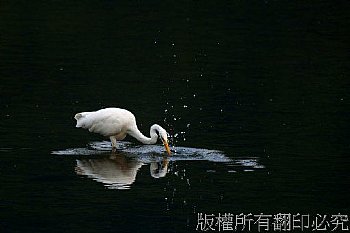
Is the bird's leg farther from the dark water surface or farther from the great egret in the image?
the dark water surface

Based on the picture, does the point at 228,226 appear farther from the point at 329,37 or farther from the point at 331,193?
the point at 329,37

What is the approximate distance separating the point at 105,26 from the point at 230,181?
71.4 feet

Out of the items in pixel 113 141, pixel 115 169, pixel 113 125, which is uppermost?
pixel 113 125

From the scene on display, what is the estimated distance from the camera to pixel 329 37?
135 feet

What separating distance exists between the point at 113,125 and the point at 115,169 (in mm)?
1745

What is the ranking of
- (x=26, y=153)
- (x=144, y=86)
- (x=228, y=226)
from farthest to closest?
1. (x=144, y=86)
2. (x=26, y=153)
3. (x=228, y=226)

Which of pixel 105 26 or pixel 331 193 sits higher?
pixel 105 26

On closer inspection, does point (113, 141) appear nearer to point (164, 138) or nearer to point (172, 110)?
point (164, 138)

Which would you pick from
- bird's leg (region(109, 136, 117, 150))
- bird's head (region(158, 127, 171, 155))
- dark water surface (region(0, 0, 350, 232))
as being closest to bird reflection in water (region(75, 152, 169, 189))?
dark water surface (region(0, 0, 350, 232))

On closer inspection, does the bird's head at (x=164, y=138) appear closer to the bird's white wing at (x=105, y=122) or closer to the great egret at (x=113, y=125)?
the great egret at (x=113, y=125)

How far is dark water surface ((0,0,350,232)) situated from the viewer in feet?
65.4

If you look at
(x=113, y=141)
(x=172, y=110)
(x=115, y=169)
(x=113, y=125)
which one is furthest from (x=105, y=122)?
(x=172, y=110)

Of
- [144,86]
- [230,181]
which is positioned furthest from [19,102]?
[230,181]

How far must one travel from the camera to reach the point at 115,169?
22.3 metres
